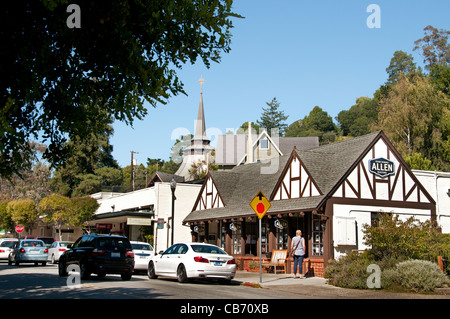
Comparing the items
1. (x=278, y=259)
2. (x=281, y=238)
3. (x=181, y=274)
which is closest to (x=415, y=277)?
(x=181, y=274)

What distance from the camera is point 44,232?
7044 centimetres

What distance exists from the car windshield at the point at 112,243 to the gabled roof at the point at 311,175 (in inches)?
345

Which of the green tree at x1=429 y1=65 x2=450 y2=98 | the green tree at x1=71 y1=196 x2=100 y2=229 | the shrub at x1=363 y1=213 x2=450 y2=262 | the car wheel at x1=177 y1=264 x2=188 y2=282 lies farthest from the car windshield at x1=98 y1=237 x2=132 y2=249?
the green tree at x1=429 y1=65 x2=450 y2=98

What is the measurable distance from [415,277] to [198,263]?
23.8 ft

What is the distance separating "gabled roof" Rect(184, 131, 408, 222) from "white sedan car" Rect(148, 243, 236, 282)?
6.35 meters

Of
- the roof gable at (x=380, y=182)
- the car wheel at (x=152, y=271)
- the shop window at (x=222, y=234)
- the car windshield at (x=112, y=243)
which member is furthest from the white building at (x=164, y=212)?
the car windshield at (x=112, y=243)

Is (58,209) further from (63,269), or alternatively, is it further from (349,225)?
(349,225)

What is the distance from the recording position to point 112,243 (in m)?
19.5

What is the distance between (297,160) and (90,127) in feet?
55.9

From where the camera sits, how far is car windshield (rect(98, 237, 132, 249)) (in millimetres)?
19234

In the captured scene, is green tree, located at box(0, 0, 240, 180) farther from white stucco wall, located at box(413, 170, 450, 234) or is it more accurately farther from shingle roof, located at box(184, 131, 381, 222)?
white stucco wall, located at box(413, 170, 450, 234)
